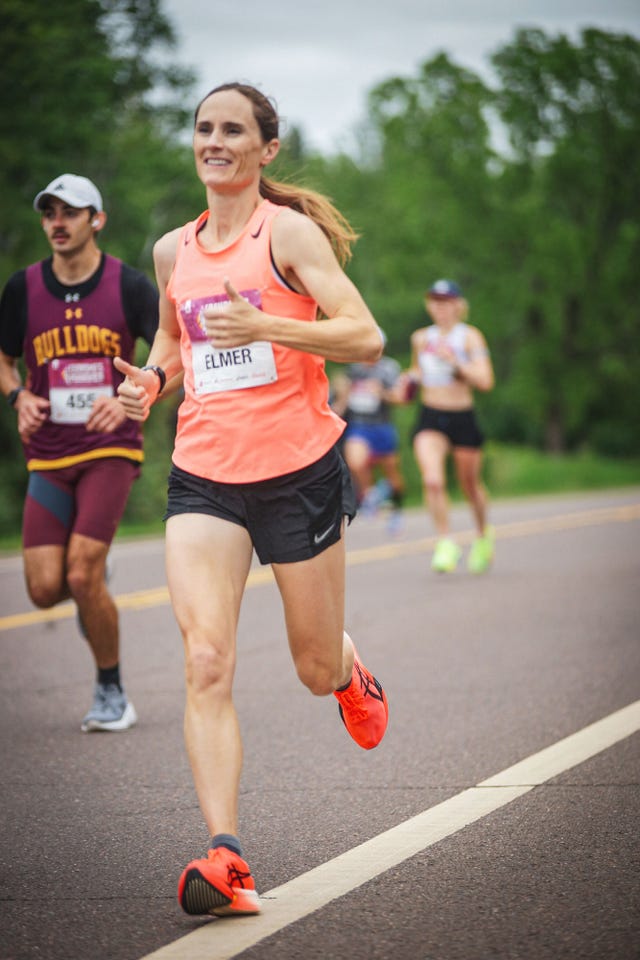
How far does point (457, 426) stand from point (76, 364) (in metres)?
6.33

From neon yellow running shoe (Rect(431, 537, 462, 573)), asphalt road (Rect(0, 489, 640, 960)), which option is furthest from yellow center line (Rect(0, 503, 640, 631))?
neon yellow running shoe (Rect(431, 537, 462, 573))

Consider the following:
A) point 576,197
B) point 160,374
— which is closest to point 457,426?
point 160,374

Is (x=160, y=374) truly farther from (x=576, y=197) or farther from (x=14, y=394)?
(x=576, y=197)

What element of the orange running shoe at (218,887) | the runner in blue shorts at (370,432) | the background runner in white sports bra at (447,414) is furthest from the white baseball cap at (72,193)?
the runner in blue shorts at (370,432)

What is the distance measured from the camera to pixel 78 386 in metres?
6.66

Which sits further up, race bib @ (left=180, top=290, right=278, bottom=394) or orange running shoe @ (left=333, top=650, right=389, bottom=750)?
race bib @ (left=180, top=290, right=278, bottom=394)

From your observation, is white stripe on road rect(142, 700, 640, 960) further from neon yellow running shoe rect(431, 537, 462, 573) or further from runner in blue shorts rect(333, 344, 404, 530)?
runner in blue shorts rect(333, 344, 404, 530)

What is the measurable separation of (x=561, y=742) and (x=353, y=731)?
111cm

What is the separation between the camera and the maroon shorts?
6.57 meters

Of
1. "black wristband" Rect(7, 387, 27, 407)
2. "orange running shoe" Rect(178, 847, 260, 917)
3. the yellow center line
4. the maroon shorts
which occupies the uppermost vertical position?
"black wristband" Rect(7, 387, 27, 407)

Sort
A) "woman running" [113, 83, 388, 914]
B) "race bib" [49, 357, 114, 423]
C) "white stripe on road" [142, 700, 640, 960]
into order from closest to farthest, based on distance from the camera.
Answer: "white stripe on road" [142, 700, 640, 960], "woman running" [113, 83, 388, 914], "race bib" [49, 357, 114, 423]

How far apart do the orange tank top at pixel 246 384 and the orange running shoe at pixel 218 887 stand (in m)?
1.05

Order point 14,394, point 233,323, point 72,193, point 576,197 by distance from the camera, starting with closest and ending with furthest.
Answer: point 233,323, point 72,193, point 14,394, point 576,197

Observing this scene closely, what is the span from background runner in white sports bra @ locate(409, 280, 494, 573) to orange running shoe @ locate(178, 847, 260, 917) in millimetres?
8437
